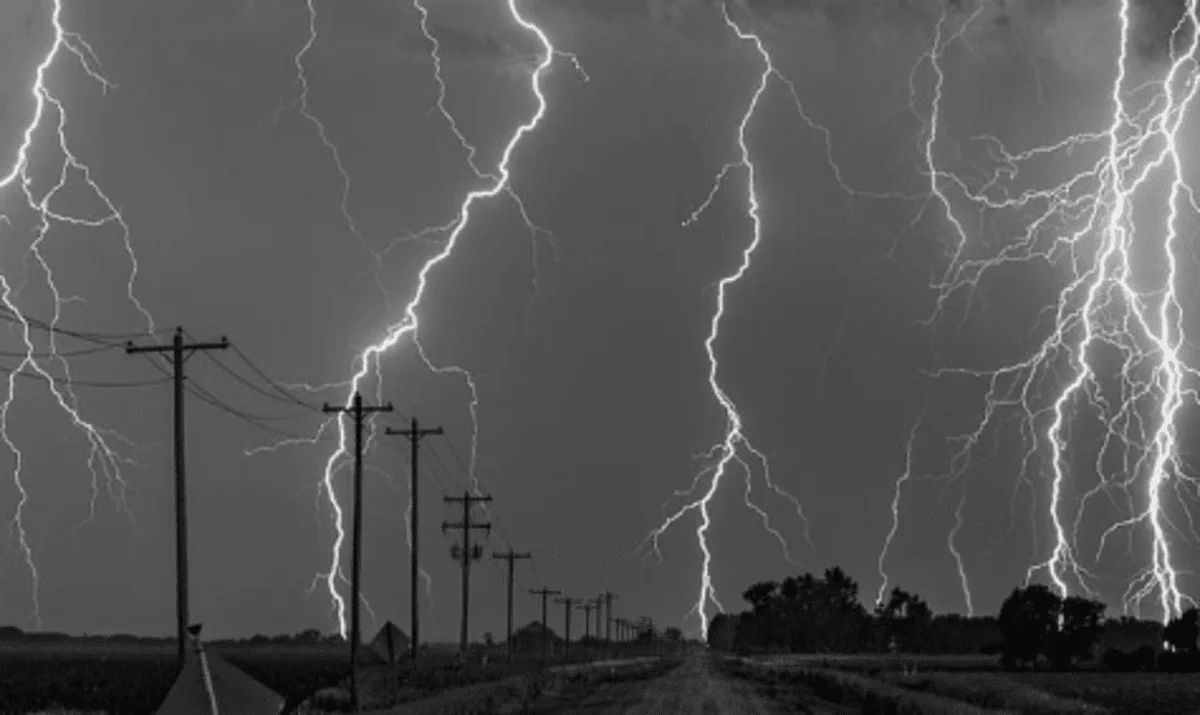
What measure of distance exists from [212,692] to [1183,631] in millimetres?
90701

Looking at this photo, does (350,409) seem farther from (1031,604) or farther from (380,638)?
(1031,604)

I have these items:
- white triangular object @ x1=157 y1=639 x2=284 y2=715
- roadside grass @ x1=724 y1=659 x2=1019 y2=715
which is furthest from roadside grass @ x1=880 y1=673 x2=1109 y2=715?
white triangular object @ x1=157 y1=639 x2=284 y2=715

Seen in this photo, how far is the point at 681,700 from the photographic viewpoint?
48.7 metres

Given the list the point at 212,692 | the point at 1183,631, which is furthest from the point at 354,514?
the point at 1183,631

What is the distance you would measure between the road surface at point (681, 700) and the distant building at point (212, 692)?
23.2 m

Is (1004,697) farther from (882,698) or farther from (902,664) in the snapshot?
(902,664)

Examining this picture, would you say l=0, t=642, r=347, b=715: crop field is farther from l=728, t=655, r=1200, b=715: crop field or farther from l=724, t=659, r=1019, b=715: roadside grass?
l=728, t=655, r=1200, b=715: crop field

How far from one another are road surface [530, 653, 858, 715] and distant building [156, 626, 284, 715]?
23.2 metres

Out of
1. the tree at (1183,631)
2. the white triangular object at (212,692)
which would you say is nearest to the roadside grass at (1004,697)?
the white triangular object at (212,692)

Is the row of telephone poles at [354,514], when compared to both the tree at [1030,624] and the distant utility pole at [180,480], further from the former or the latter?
the tree at [1030,624]

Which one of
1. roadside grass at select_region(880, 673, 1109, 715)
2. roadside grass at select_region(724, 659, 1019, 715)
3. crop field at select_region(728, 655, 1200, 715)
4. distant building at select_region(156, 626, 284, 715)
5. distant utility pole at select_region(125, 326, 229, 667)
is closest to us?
distant building at select_region(156, 626, 284, 715)

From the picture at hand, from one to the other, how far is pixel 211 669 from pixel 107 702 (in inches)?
916

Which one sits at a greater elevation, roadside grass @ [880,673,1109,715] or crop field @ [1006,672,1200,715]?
roadside grass @ [880,673,1109,715]

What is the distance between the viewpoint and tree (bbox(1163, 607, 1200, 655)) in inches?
3915
